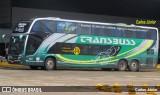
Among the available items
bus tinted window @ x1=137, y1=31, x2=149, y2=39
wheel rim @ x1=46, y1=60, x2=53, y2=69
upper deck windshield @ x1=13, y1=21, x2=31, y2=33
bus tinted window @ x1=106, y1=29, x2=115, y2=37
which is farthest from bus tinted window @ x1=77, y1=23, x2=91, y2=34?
bus tinted window @ x1=137, y1=31, x2=149, y2=39

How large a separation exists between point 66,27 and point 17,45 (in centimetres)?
360

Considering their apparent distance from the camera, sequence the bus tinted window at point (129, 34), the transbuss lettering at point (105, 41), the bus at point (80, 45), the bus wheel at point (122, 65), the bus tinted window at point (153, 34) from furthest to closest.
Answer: the bus tinted window at point (153, 34)
the bus wheel at point (122, 65)
the bus tinted window at point (129, 34)
the transbuss lettering at point (105, 41)
the bus at point (80, 45)

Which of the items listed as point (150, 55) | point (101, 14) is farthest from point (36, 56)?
point (101, 14)

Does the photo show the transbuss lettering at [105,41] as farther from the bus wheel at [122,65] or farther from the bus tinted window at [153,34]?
the bus tinted window at [153,34]

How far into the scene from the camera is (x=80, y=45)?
31.7 meters

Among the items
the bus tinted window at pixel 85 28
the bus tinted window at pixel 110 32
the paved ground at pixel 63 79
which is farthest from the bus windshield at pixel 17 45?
the bus tinted window at pixel 110 32

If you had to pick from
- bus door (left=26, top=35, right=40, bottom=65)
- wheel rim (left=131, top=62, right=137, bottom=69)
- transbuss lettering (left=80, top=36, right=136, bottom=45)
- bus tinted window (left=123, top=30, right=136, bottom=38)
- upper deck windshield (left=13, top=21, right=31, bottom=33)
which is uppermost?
upper deck windshield (left=13, top=21, right=31, bottom=33)

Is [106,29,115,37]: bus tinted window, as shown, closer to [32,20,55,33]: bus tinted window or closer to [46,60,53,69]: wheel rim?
[32,20,55,33]: bus tinted window

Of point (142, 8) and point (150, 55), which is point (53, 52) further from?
point (142, 8)

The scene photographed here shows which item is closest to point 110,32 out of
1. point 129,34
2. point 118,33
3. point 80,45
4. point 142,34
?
point 118,33

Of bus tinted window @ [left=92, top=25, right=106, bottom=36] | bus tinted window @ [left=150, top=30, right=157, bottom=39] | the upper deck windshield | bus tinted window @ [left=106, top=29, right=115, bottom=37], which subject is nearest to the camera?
the upper deck windshield

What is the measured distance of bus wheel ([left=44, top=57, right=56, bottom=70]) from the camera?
1196 inches

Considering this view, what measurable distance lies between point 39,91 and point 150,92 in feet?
12.5

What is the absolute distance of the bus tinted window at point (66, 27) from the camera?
99.8 feet
